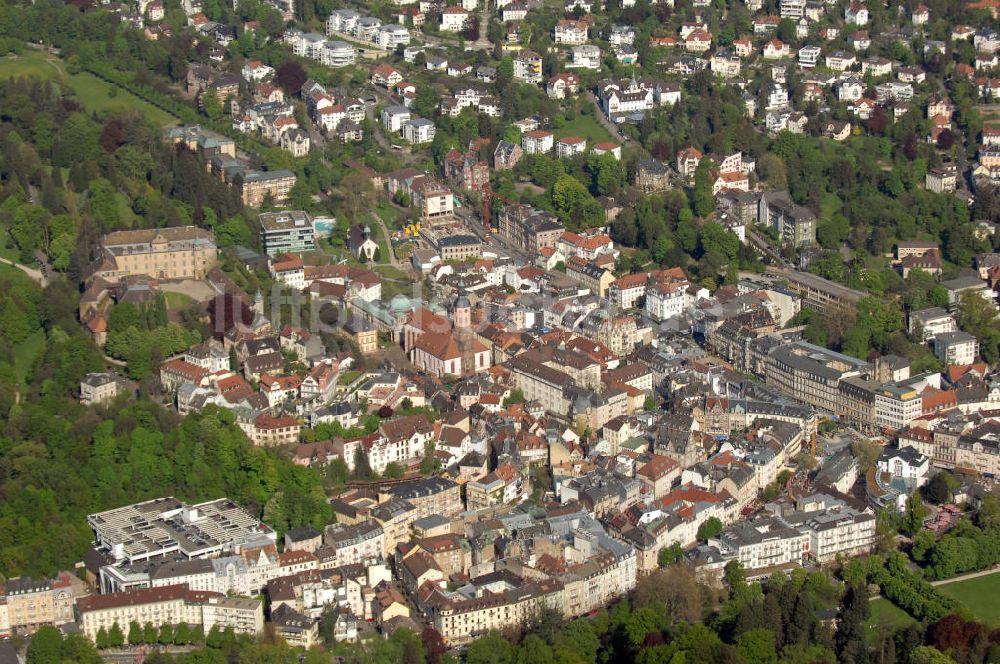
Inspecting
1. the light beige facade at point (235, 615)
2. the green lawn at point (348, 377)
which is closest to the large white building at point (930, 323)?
the green lawn at point (348, 377)

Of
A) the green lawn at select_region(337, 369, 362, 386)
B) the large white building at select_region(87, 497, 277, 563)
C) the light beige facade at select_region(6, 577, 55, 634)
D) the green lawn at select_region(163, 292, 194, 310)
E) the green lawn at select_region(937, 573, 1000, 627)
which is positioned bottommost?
the green lawn at select_region(937, 573, 1000, 627)

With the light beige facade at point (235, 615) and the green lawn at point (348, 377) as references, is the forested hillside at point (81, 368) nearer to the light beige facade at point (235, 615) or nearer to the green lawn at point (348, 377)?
the light beige facade at point (235, 615)

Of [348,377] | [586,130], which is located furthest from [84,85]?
[348,377]

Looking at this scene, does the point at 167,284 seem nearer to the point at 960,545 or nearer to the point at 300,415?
the point at 300,415

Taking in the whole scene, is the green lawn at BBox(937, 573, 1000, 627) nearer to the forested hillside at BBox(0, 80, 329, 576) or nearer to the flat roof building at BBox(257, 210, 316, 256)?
the forested hillside at BBox(0, 80, 329, 576)

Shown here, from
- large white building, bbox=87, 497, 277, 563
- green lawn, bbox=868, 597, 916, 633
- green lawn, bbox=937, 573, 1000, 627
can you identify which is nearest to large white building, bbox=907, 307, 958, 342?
green lawn, bbox=937, 573, 1000, 627

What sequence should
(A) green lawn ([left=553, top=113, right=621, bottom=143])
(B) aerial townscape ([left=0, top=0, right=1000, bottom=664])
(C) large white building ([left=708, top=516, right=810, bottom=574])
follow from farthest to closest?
(A) green lawn ([left=553, top=113, right=621, bottom=143]) < (C) large white building ([left=708, top=516, right=810, bottom=574]) < (B) aerial townscape ([left=0, top=0, right=1000, bottom=664])
